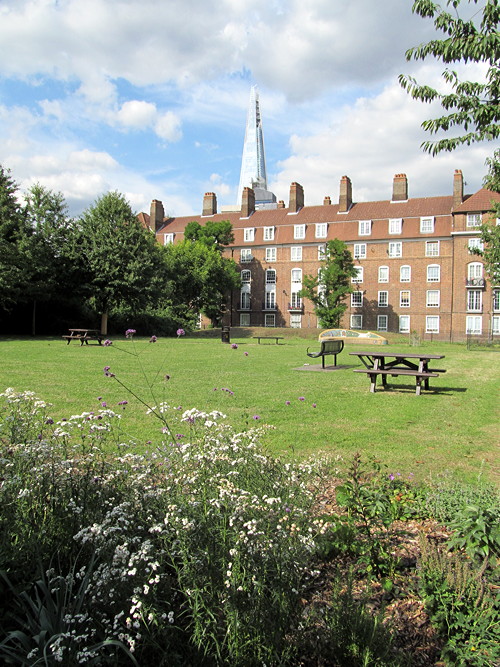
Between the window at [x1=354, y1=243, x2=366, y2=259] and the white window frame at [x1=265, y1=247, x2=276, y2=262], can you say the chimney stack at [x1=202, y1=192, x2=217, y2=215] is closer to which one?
the white window frame at [x1=265, y1=247, x2=276, y2=262]

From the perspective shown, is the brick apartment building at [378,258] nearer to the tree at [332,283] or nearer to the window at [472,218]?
the window at [472,218]

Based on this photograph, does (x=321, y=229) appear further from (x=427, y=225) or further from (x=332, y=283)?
(x=427, y=225)

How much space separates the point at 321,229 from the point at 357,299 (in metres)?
9.36

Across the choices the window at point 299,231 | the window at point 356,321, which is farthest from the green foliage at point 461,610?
the window at point 299,231

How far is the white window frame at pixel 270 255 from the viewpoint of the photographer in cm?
6162

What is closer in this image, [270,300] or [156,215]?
[270,300]

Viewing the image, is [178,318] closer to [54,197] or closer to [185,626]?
[54,197]

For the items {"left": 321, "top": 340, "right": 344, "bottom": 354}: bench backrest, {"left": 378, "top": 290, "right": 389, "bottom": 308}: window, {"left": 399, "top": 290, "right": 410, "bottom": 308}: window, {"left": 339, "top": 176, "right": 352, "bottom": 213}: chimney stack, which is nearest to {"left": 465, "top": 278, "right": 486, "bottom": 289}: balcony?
{"left": 399, "top": 290, "right": 410, "bottom": 308}: window

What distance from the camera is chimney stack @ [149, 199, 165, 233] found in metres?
67.9

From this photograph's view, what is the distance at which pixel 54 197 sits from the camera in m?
36.3

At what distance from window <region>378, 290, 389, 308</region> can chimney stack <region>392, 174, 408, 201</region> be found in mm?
11115

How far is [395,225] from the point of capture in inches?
2157

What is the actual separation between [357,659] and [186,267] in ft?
166

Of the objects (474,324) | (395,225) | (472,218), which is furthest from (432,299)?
(395,225)
